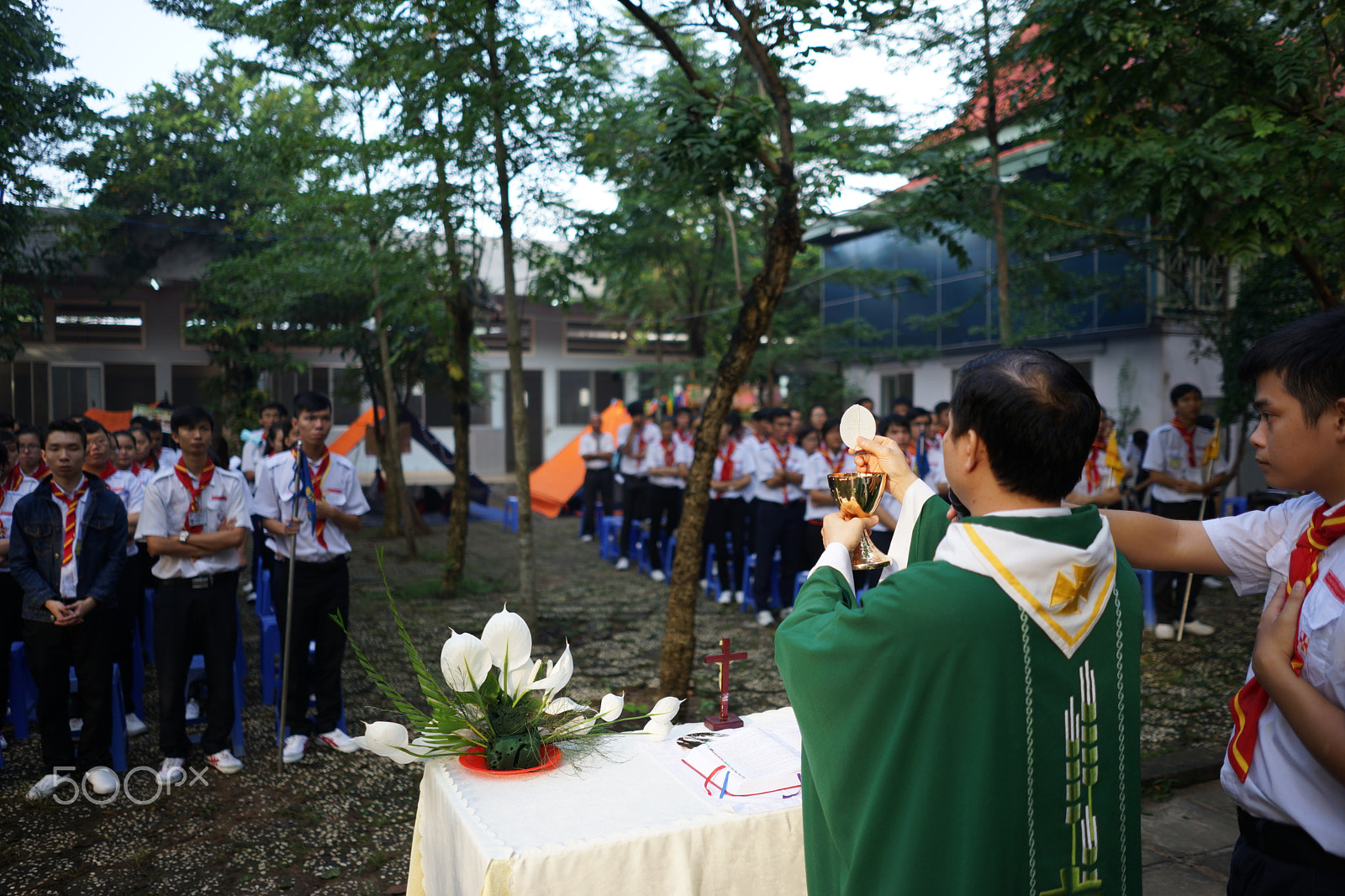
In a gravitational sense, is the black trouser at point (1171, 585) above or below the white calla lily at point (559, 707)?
below

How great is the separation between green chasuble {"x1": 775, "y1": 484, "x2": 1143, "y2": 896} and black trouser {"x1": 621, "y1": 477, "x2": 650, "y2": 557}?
31.0ft

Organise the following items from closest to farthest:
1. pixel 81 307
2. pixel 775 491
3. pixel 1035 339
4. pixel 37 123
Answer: pixel 37 123 → pixel 775 491 → pixel 1035 339 → pixel 81 307

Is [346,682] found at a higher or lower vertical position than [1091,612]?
lower

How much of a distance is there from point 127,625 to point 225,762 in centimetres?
128

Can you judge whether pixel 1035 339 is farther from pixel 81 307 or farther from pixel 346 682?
pixel 81 307

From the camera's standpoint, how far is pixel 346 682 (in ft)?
21.1

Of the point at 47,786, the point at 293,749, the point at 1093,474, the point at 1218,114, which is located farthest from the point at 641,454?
the point at 1218,114

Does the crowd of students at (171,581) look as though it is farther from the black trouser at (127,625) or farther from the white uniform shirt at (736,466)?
the white uniform shirt at (736,466)

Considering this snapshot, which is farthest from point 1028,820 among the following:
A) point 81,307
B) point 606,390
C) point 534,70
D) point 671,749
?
point 606,390

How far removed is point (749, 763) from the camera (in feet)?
8.21

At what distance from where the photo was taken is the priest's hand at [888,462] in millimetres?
2014

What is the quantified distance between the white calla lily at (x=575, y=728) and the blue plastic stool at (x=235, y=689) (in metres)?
3.05

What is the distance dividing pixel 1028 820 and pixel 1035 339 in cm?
1577

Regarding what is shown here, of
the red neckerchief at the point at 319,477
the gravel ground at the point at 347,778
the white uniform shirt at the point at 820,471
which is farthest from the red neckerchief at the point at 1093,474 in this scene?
the red neckerchief at the point at 319,477
